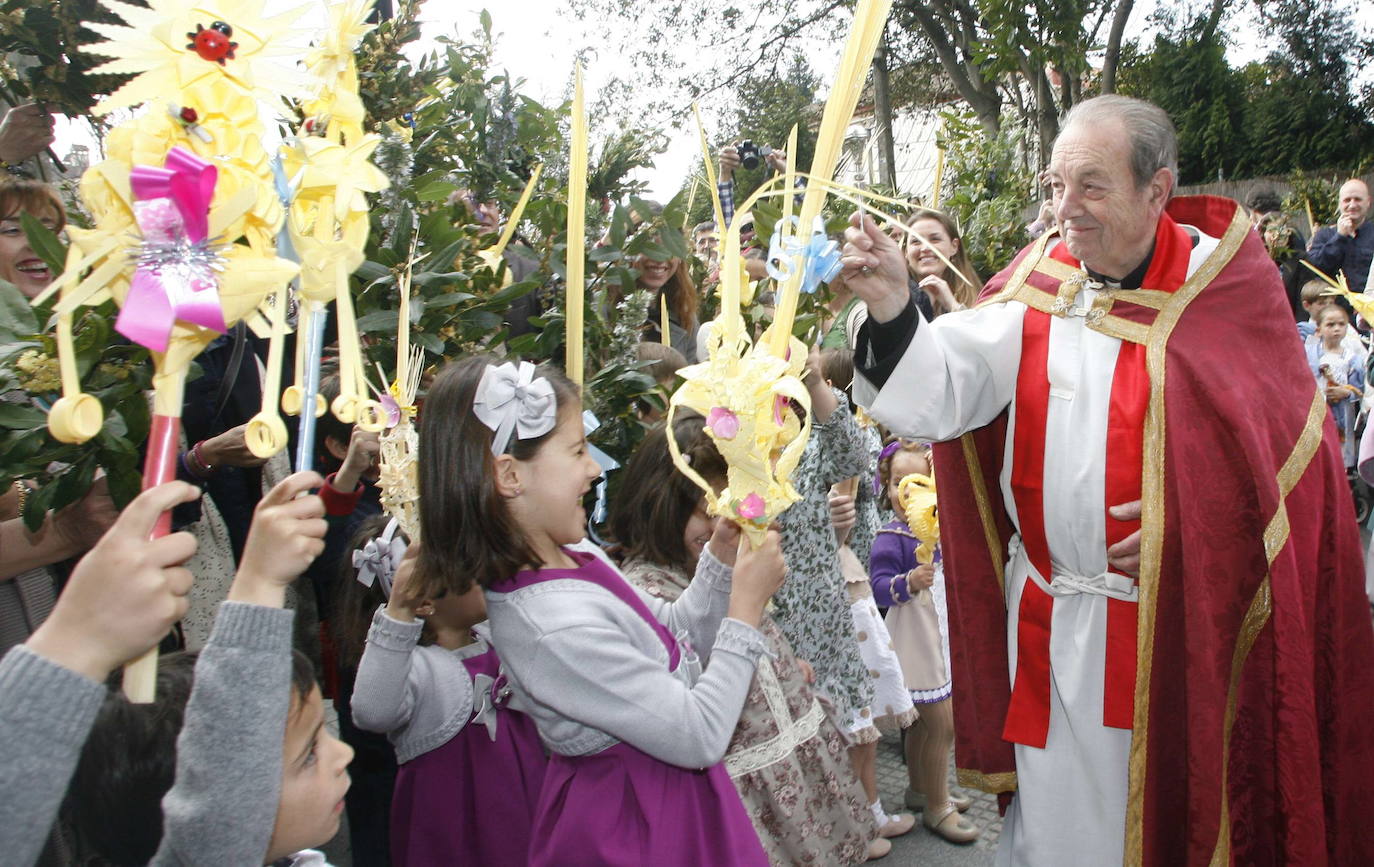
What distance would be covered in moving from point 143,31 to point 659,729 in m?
1.36

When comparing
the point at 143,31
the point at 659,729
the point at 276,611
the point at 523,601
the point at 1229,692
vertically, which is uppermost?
the point at 143,31

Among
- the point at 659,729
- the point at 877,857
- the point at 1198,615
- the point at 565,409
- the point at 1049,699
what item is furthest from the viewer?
the point at 877,857

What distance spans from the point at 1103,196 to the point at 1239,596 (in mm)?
1000

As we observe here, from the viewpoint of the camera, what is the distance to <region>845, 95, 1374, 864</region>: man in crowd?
104 inches

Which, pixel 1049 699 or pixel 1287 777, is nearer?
pixel 1287 777

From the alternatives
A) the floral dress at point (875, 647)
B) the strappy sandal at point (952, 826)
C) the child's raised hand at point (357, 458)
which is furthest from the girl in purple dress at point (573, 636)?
the strappy sandal at point (952, 826)

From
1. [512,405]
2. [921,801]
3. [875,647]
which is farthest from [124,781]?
[921,801]

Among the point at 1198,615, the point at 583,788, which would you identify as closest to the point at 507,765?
the point at 583,788

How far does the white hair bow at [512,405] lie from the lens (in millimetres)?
2182

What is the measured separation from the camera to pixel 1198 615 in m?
2.62

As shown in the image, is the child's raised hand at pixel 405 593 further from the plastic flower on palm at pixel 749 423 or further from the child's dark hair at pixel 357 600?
the plastic flower on palm at pixel 749 423

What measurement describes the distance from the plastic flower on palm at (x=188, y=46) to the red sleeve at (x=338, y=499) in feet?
5.83

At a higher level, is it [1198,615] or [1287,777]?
[1198,615]

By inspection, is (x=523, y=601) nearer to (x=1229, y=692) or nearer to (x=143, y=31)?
(x=143, y=31)
